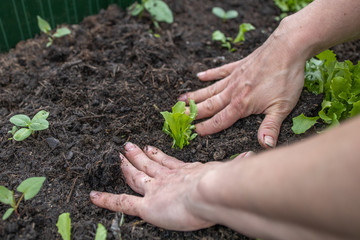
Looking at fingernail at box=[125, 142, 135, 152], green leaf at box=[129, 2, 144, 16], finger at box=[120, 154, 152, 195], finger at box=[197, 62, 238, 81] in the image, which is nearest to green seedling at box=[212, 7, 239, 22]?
green leaf at box=[129, 2, 144, 16]

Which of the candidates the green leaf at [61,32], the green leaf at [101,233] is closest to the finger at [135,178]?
the green leaf at [101,233]

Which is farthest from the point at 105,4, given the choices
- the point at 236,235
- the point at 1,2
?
the point at 236,235

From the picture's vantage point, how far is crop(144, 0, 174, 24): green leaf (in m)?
2.87

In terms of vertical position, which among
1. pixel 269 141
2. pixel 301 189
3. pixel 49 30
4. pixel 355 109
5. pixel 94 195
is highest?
pixel 301 189

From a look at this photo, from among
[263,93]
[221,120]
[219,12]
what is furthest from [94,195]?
[219,12]

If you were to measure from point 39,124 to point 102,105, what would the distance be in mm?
423

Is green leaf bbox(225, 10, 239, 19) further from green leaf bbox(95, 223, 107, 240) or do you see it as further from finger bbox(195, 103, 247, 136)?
green leaf bbox(95, 223, 107, 240)

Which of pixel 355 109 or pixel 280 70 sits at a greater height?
pixel 280 70

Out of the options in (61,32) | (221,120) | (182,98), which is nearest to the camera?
(221,120)

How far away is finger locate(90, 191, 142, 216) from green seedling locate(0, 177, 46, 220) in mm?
273

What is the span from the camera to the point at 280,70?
6.03ft

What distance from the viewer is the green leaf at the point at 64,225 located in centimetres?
147

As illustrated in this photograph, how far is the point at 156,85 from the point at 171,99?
0.46 feet

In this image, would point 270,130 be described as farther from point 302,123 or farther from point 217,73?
point 217,73
